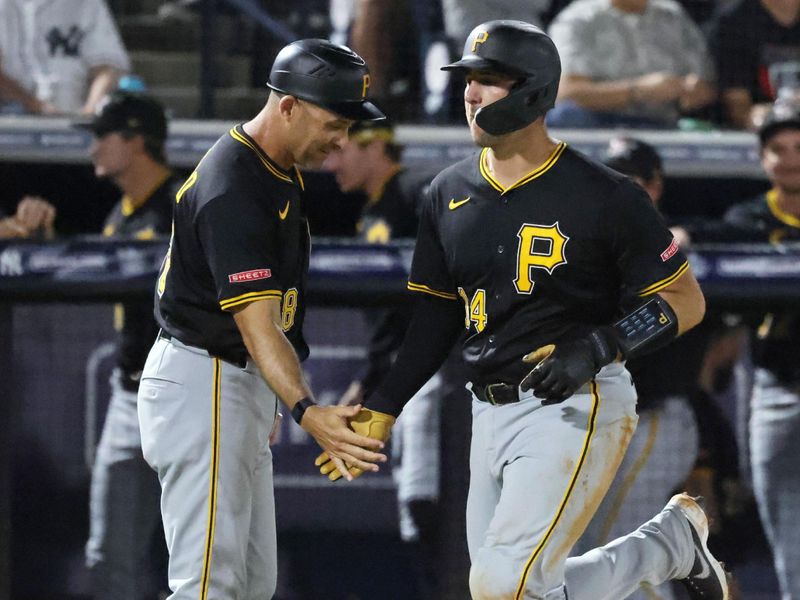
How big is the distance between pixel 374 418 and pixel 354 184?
2178mm

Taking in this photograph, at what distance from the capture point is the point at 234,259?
10.7 ft

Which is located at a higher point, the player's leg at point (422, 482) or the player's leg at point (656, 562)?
the player's leg at point (656, 562)

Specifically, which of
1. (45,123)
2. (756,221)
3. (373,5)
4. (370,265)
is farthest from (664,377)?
(45,123)

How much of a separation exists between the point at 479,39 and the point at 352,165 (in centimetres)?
220

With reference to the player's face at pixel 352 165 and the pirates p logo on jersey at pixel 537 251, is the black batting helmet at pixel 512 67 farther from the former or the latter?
the player's face at pixel 352 165

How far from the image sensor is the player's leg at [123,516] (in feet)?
15.1

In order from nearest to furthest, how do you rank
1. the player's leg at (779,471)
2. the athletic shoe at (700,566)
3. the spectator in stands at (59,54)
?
the athletic shoe at (700,566) < the player's leg at (779,471) < the spectator in stands at (59,54)

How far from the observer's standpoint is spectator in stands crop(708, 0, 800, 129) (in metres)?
6.57

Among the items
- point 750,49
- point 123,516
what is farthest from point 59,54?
point 750,49

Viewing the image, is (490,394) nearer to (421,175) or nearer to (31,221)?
(31,221)

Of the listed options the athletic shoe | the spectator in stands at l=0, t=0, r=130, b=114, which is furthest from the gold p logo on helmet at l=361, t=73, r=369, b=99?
the spectator in stands at l=0, t=0, r=130, b=114

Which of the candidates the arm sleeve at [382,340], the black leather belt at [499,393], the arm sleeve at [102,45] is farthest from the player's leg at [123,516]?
the arm sleeve at [102,45]

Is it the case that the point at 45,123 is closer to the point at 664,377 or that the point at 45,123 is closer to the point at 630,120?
the point at 630,120

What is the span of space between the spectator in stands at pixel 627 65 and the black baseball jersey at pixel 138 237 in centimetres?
194
